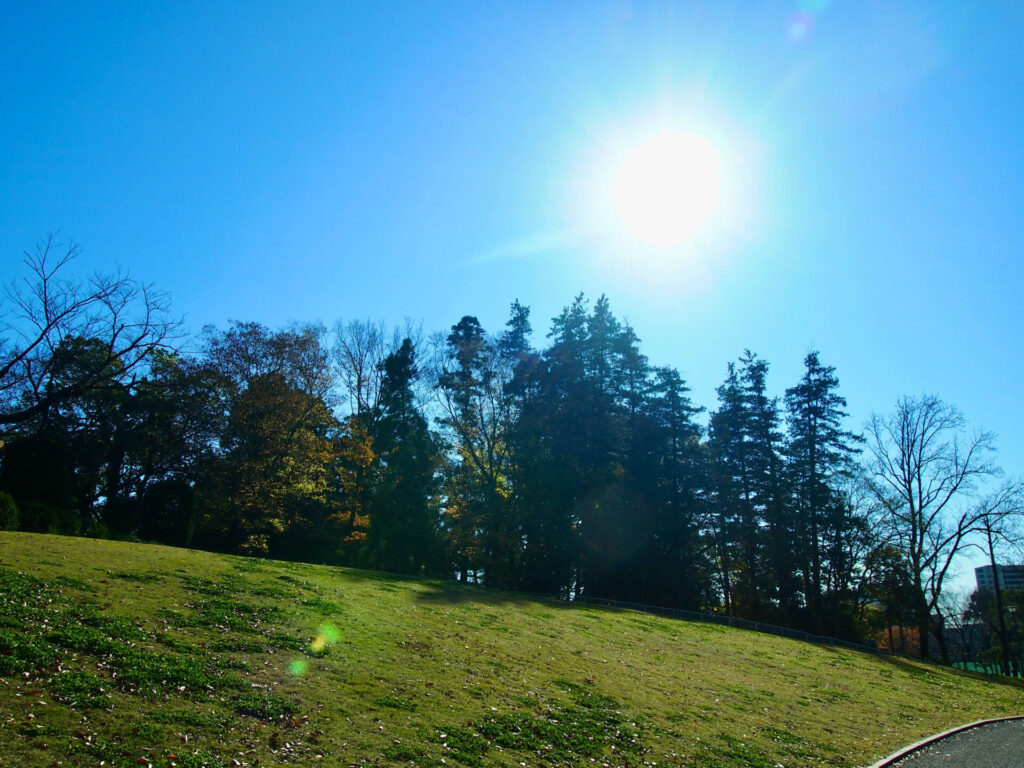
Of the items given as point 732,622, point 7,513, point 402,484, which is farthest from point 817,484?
point 7,513

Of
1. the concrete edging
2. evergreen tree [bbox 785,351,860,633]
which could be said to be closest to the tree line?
evergreen tree [bbox 785,351,860,633]

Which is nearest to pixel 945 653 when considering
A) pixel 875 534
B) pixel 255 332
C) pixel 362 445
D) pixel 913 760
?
pixel 875 534

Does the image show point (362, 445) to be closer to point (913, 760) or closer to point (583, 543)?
point (583, 543)

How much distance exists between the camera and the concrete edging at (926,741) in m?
12.3

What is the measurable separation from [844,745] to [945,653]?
40257 mm

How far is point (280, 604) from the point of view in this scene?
14.1 metres

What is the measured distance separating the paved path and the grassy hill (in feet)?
2.79

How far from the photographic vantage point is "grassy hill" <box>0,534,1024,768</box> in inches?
290

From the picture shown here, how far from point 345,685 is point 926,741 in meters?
13.9

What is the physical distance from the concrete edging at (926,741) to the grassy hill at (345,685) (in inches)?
13.3

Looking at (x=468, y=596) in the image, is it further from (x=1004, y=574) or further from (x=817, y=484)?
(x=1004, y=574)

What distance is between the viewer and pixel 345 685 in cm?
1010

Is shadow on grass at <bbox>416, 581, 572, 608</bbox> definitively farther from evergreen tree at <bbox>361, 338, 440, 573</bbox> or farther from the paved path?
evergreen tree at <bbox>361, 338, 440, 573</bbox>

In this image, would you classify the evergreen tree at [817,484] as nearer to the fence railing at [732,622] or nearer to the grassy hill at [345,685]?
the fence railing at [732,622]
